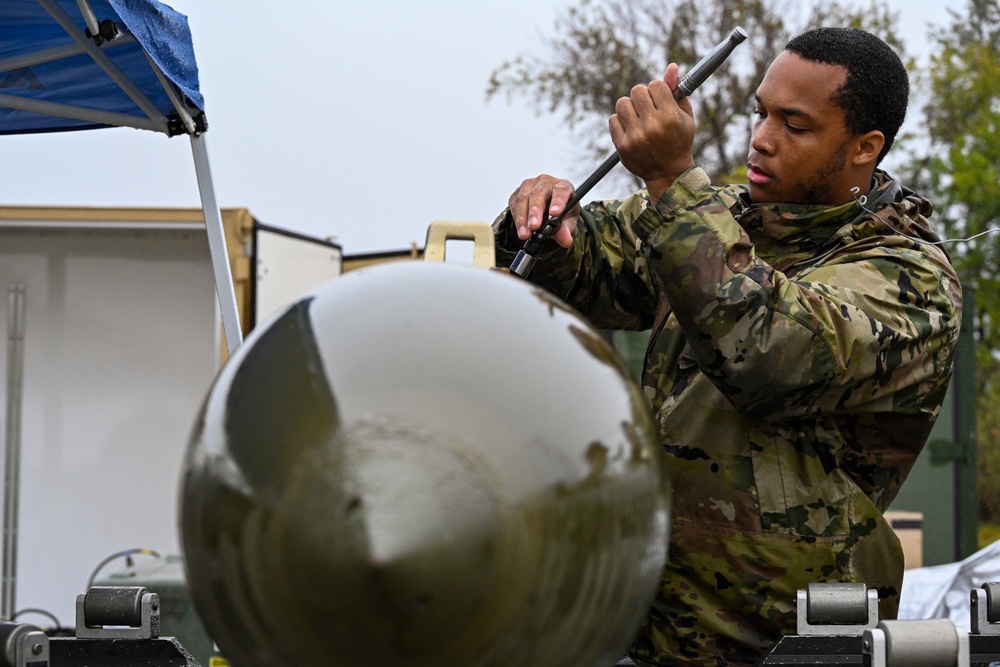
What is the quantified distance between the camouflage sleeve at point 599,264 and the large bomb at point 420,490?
903 mm

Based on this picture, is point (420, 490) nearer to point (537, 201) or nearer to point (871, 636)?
point (871, 636)

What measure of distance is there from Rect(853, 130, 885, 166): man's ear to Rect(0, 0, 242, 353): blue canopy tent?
1.71m

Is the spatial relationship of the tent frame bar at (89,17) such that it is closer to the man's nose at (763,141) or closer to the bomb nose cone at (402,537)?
the man's nose at (763,141)

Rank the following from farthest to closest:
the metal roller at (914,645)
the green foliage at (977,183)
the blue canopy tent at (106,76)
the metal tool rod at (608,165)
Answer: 1. the green foliage at (977,183)
2. the blue canopy tent at (106,76)
3. the metal tool rod at (608,165)
4. the metal roller at (914,645)

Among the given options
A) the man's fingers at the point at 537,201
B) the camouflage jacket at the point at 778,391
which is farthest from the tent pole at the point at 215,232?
the man's fingers at the point at 537,201

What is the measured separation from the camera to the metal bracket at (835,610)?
1.28m

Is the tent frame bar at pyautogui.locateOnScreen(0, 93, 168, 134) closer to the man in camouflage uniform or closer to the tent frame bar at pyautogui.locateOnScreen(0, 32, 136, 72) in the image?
the tent frame bar at pyautogui.locateOnScreen(0, 32, 136, 72)

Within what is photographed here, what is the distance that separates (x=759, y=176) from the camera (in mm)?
1821

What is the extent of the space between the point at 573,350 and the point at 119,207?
5672 millimetres

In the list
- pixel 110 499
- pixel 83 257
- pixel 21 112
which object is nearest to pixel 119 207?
pixel 83 257

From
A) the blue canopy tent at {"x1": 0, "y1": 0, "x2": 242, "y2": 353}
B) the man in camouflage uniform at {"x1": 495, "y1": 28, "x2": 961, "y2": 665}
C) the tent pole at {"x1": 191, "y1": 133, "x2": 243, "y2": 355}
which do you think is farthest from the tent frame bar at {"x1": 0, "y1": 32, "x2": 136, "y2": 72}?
the man in camouflage uniform at {"x1": 495, "y1": 28, "x2": 961, "y2": 665}

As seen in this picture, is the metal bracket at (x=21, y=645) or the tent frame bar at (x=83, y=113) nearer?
the metal bracket at (x=21, y=645)

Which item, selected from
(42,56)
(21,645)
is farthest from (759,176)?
(42,56)

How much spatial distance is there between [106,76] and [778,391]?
8.49 ft
